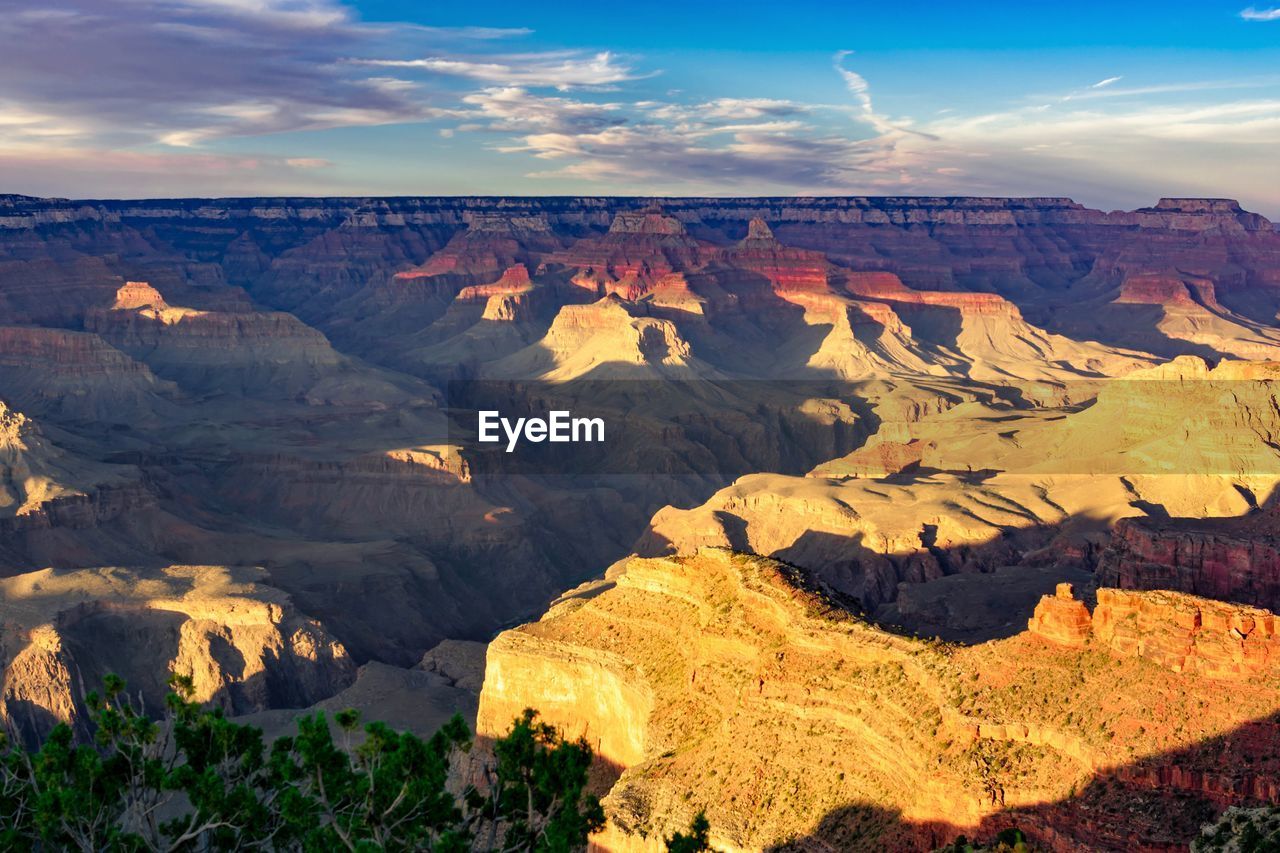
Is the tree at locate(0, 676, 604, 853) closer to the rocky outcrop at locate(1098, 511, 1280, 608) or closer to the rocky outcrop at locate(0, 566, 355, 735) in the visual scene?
the rocky outcrop at locate(1098, 511, 1280, 608)

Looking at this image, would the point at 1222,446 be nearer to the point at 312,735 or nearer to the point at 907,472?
the point at 907,472

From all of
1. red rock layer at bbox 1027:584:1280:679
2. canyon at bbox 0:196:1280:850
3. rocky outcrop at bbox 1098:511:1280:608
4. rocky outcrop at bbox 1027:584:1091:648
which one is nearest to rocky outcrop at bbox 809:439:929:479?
canyon at bbox 0:196:1280:850

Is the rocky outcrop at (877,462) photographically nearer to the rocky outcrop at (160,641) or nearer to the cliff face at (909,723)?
the rocky outcrop at (160,641)

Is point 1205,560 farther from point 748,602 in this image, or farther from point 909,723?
point 909,723

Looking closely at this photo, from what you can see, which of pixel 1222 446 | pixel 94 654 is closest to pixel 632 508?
pixel 1222 446

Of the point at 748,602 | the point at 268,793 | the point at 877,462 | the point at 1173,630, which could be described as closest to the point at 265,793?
the point at 268,793
